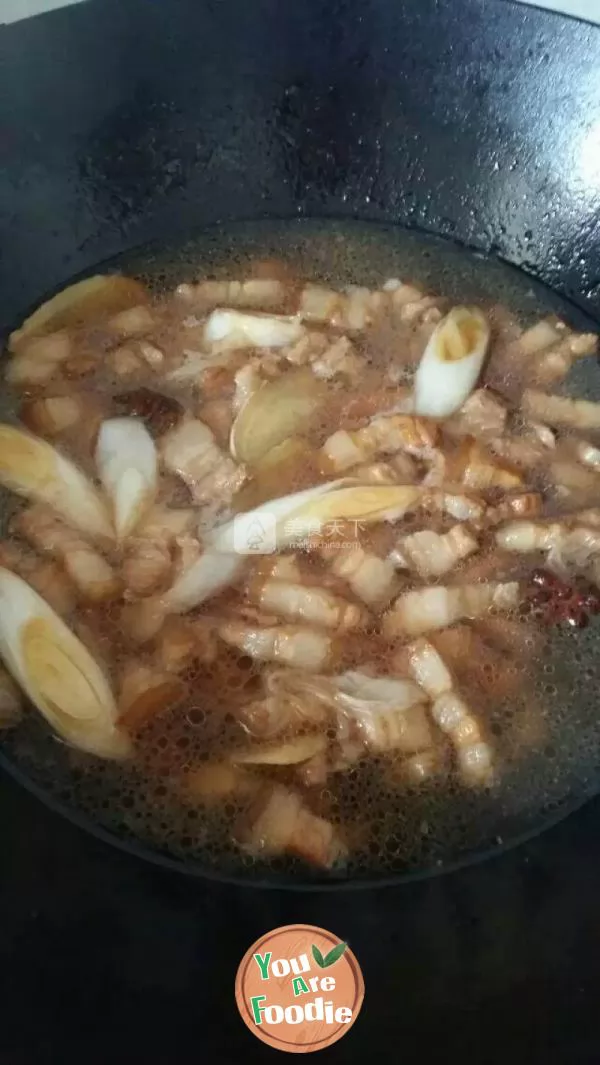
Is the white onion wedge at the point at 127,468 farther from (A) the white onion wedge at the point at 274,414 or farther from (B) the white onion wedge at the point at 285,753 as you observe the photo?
(B) the white onion wedge at the point at 285,753

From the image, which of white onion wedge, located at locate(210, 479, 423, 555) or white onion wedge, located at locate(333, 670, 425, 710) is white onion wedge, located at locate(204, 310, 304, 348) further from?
white onion wedge, located at locate(333, 670, 425, 710)

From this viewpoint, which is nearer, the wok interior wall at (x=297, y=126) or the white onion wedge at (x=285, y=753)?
the white onion wedge at (x=285, y=753)

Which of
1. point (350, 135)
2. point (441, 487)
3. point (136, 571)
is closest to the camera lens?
point (136, 571)

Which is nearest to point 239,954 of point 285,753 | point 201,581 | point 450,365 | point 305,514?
point 285,753

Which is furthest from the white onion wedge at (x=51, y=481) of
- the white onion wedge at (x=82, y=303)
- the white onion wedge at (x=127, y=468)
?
the white onion wedge at (x=82, y=303)

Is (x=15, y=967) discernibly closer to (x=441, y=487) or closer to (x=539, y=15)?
(x=441, y=487)

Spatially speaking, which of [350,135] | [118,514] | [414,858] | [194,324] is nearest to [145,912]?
[414,858]

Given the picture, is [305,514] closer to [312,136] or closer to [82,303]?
[82,303]
